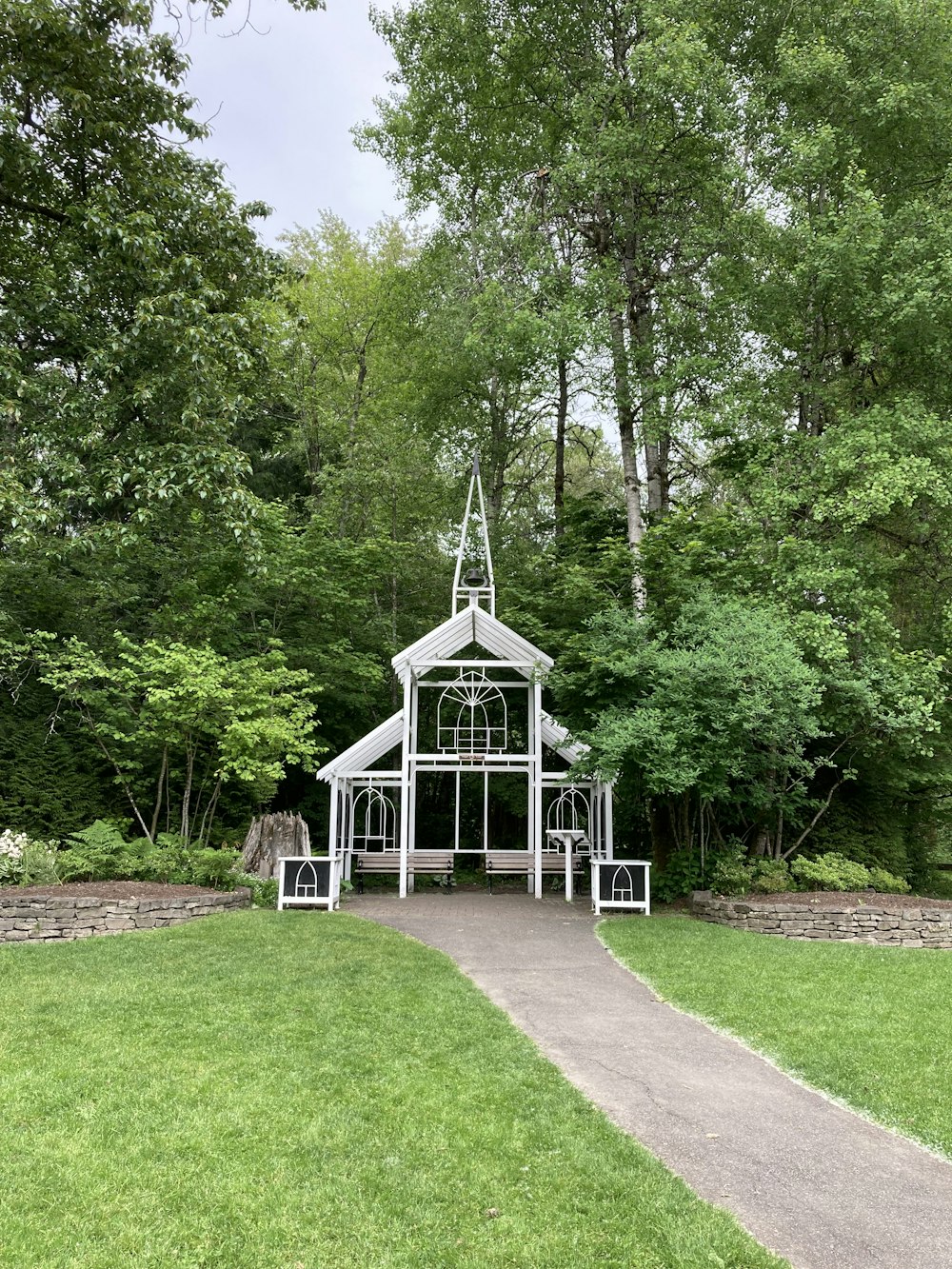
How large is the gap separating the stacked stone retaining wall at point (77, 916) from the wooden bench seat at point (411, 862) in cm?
382

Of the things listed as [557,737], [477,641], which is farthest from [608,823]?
[477,641]

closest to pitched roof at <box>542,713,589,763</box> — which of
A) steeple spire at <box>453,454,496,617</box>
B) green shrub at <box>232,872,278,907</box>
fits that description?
steeple spire at <box>453,454,496,617</box>

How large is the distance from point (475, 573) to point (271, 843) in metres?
5.39

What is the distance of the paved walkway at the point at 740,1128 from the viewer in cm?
322

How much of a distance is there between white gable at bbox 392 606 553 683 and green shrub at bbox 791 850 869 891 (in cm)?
449

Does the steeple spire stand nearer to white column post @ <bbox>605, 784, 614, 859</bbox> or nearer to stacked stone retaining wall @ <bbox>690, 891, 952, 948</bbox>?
white column post @ <bbox>605, 784, 614, 859</bbox>

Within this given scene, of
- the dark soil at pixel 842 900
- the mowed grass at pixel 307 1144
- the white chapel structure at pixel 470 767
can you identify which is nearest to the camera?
the mowed grass at pixel 307 1144

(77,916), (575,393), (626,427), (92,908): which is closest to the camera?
(77,916)

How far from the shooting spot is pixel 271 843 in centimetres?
1331

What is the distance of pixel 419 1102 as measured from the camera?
436 cm

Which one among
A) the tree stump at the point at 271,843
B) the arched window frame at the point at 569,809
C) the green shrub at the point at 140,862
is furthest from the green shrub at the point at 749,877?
the green shrub at the point at 140,862

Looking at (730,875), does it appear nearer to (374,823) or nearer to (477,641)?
(477,641)

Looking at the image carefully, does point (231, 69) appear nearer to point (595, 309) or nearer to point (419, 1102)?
point (419, 1102)

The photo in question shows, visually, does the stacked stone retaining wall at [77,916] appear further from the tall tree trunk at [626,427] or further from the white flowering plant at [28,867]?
the tall tree trunk at [626,427]
